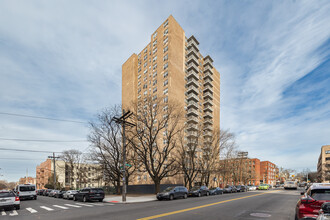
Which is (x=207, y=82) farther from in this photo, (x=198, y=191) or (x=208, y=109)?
(x=198, y=191)

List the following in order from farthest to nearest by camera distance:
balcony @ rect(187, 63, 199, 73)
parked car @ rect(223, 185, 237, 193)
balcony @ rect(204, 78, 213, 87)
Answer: balcony @ rect(204, 78, 213, 87), balcony @ rect(187, 63, 199, 73), parked car @ rect(223, 185, 237, 193)

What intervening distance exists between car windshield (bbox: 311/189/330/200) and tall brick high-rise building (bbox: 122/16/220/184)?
44258mm

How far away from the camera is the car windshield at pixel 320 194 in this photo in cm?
644

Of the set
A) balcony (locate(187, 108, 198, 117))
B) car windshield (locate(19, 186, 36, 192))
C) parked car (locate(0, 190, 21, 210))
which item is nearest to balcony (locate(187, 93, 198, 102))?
balcony (locate(187, 108, 198, 117))

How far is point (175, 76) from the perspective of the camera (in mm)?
59719

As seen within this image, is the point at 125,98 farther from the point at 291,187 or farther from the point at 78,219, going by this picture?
the point at 78,219

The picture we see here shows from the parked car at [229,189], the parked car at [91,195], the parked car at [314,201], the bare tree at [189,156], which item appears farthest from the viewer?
the parked car at [229,189]

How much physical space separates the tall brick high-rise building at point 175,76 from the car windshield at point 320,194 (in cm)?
4426

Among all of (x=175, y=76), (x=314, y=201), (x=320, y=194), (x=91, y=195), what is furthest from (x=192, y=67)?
(x=314, y=201)

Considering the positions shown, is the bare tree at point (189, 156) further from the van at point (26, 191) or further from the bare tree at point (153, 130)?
the van at point (26, 191)

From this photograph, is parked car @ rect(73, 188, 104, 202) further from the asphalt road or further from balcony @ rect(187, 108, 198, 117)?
balcony @ rect(187, 108, 198, 117)

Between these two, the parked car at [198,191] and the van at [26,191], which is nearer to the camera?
the van at [26,191]

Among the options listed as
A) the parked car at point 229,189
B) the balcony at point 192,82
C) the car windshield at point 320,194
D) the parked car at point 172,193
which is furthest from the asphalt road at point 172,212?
the balcony at point 192,82

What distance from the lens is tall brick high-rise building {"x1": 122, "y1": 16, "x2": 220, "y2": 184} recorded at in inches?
2345
